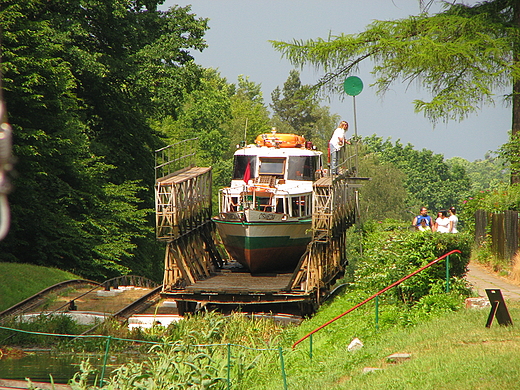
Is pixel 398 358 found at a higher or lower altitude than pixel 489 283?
higher

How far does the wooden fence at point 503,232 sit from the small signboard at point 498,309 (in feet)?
30.0

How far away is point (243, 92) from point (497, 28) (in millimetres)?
86797

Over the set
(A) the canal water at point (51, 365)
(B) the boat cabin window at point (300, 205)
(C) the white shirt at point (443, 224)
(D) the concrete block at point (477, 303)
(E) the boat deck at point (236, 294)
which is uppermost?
(B) the boat cabin window at point (300, 205)

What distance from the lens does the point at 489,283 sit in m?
18.7

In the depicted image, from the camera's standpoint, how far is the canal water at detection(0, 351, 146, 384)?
45.1ft

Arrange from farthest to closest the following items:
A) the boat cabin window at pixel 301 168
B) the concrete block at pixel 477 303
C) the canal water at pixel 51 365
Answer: the boat cabin window at pixel 301 168
the canal water at pixel 51 365
the concrete block at pixel 477 303

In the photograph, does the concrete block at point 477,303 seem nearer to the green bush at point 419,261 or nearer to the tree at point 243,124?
the green bush at point 419,261

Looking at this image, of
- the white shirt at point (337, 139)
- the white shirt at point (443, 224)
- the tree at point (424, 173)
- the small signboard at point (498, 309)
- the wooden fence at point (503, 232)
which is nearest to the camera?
the small signboard at point (498, 309)

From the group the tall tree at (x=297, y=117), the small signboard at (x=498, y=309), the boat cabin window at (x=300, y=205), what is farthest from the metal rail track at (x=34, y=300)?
the tall tree at (x=297, y=117)

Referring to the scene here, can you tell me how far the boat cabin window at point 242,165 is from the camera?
80.4 feet

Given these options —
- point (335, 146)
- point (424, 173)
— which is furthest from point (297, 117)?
point (335, 146)

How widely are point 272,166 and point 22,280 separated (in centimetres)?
979

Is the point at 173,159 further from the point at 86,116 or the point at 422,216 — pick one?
the point at 422,216

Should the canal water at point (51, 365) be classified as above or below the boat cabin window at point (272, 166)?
below
